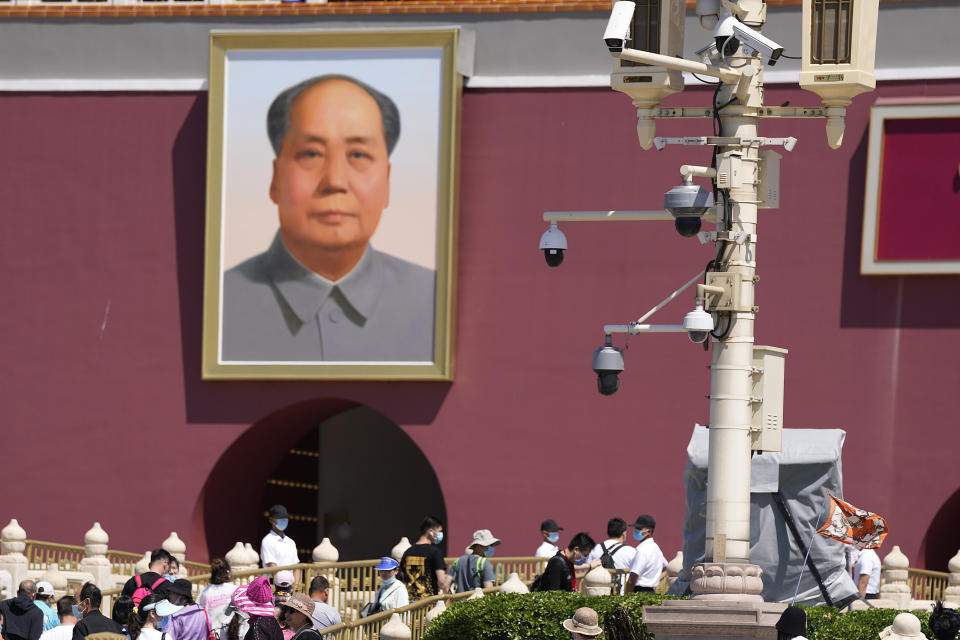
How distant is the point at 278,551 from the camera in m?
20.9

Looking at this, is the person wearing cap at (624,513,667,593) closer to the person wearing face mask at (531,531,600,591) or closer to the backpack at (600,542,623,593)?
the backpack at (600,542,623,593)

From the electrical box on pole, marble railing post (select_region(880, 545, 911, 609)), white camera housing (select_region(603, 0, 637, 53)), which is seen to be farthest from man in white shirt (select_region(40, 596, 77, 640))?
marble railing post (select_region(880, 545, 911, 609))

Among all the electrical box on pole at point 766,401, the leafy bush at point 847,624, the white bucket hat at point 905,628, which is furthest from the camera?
the leafy bush at point 847,624

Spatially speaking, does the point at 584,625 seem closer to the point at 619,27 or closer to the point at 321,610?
the point at 321,610

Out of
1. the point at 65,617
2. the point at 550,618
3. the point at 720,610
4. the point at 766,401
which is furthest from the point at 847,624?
the point at 65,617

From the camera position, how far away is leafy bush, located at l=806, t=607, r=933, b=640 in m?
15.5

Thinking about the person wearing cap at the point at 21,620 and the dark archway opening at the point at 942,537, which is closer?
the person wearing cap at the point at 21,620

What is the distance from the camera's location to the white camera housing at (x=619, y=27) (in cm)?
1385

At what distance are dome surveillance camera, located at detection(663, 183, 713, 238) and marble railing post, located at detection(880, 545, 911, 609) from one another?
7784 mm

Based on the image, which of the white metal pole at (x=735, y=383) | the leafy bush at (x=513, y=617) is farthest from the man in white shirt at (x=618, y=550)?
the white metal pole at (x=735, y=383)

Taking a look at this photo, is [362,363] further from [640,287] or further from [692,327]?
[692,327]

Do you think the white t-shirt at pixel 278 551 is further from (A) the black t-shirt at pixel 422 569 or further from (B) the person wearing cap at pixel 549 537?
(A) the black t-shirt at pixel 422 569

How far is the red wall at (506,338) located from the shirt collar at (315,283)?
1.10 metres

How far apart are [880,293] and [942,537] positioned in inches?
131
